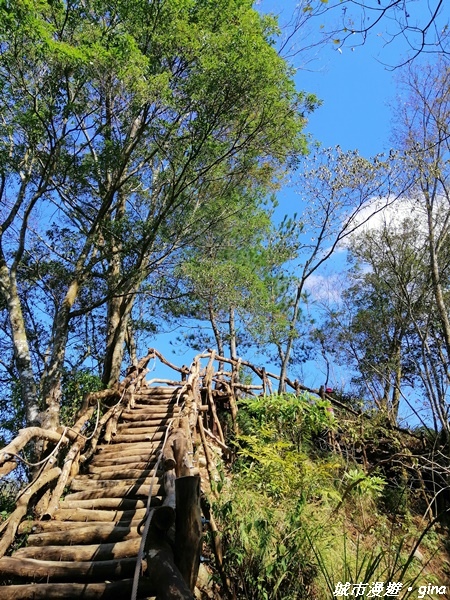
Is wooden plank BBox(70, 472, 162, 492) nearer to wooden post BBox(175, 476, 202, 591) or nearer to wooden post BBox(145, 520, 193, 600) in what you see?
wooden post BBox(145, 520, 193, 600)

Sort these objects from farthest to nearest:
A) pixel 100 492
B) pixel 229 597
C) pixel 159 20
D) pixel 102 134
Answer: pixel 102 134 → pixel 159 20 → pixel 100 492 → pixel 229 597

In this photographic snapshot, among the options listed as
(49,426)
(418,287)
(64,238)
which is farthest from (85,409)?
(418,287)

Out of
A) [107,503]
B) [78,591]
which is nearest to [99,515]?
[107,503]

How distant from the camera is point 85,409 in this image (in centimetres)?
659

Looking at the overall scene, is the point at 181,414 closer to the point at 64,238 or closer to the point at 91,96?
the point at 64,238

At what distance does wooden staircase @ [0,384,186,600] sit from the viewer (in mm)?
3336

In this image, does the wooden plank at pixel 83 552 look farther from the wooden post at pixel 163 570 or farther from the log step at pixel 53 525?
the wooden post at pixel 163 570

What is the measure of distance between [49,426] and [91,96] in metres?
6.10

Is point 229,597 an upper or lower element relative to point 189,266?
lower

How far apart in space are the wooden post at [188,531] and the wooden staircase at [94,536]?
31 centimetres

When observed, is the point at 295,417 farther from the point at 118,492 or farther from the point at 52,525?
the point at 52,525

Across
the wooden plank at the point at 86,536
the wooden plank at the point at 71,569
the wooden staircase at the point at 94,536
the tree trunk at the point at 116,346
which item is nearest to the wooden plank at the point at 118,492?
the wooden staircase at the point at 94,536

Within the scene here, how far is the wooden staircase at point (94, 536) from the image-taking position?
3336mm

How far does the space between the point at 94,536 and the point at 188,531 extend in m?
1.66
